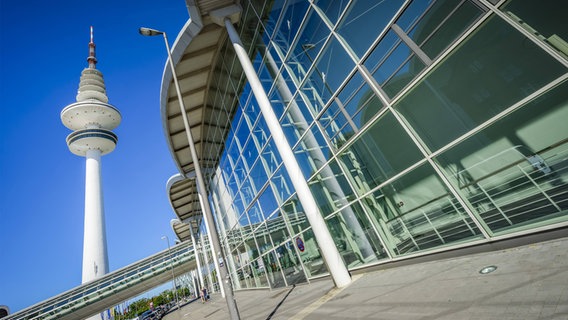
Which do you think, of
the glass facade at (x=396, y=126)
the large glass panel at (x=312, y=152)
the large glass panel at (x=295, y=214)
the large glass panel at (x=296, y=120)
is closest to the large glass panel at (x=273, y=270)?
the glass facade at (x=396, y=126)

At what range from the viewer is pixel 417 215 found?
33.6 ft

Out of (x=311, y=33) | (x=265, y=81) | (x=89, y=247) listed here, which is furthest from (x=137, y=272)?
(x=311, y=33)

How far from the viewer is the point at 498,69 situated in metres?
12.1

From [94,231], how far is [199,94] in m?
47.3

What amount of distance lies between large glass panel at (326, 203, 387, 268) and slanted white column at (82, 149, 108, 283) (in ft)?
169

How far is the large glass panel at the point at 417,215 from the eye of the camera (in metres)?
8.02

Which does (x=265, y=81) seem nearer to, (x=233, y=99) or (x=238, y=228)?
(x=233, y=99)

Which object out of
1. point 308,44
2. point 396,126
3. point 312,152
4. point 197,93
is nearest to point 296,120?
point 312,152

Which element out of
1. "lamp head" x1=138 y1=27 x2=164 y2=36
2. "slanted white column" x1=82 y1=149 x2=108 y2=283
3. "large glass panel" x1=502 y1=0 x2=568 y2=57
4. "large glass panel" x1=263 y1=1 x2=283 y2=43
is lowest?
"large glass panel" x1=502 y1=0 x2=568 y2=57

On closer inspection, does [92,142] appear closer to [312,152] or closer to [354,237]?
[312,152]

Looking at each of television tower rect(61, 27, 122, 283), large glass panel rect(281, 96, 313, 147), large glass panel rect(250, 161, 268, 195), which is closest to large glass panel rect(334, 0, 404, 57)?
large glass panel rect(281, 96, 313, 147)

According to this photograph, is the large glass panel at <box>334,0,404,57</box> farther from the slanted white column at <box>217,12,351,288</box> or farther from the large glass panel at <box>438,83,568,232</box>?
the large glass panel at <box>438,83,568,232</box>

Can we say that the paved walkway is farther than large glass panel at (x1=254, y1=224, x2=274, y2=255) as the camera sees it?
No

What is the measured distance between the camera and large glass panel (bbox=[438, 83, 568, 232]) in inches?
348
